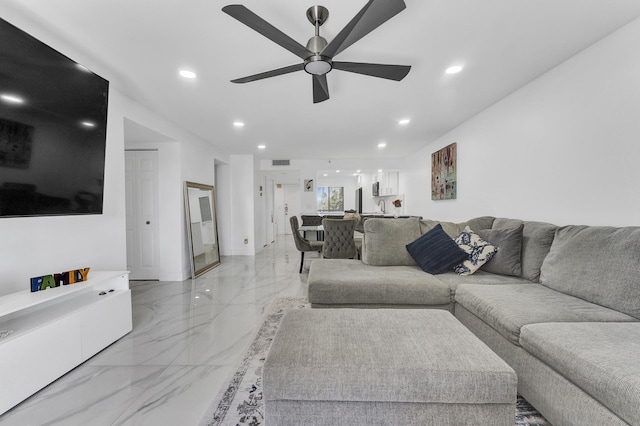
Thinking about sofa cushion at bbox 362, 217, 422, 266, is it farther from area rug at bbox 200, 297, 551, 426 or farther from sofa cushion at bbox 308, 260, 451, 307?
area rug at bbox 200, 297, 551, 426

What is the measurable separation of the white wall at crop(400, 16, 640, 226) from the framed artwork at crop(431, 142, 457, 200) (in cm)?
58

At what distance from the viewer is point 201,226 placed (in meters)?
4.51

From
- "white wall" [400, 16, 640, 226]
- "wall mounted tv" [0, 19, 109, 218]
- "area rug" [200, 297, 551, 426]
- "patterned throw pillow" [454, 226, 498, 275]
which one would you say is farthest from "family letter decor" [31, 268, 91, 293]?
"white wall" [400, 16, 640, 226]

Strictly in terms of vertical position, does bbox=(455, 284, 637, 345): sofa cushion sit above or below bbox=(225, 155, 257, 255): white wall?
below

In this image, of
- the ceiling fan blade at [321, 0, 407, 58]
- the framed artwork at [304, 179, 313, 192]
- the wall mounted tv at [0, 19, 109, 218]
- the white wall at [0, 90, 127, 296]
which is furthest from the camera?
the framed artwork at [304, 179, 313, 192]

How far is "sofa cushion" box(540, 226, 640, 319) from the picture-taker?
4.78ft

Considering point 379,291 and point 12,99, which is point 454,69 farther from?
point 12,99

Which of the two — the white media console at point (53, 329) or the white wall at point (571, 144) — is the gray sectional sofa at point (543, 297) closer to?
the white wall at point (571, 144)

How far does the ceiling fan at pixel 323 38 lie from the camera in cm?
128

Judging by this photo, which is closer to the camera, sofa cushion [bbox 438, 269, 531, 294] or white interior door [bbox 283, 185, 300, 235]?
sofa cushion [bbox 438, 269, 531, 294]

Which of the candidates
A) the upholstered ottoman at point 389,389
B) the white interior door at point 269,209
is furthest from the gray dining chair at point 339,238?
the white interior door at point 269,209

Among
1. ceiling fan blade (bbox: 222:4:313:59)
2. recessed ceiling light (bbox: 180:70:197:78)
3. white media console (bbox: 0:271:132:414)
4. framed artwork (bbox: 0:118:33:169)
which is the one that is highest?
recessed ceiling light (bbox: 180:70:197:78)

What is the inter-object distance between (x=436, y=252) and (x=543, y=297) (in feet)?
2.90

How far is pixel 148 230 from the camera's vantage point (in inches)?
156
